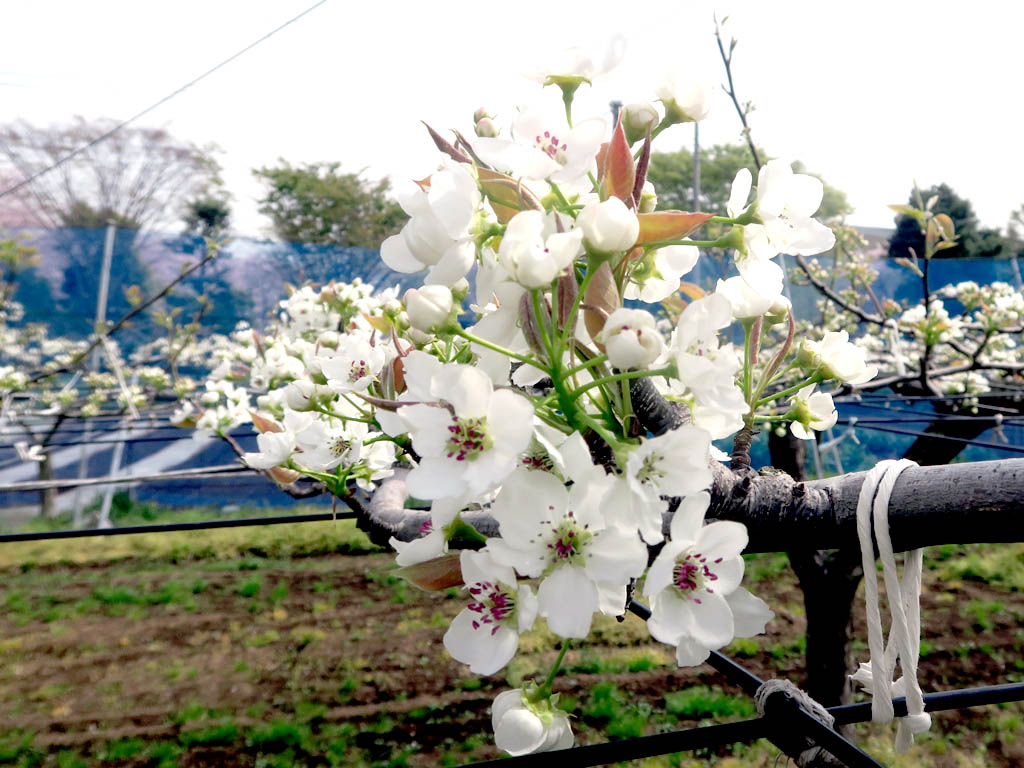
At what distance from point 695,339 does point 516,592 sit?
0.20m

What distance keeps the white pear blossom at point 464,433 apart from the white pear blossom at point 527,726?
0.55 feet

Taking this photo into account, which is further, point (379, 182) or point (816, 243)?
point (379, 182)

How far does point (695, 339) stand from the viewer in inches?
17.1

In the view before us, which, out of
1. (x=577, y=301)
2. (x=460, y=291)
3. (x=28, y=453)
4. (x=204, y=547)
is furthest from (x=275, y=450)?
(x=204, y=547)

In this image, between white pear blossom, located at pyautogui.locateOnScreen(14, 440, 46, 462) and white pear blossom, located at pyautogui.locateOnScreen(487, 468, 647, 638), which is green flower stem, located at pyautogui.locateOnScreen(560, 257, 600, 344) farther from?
white pear blossom, located at pyautogui.locateOnScreen(14, 440, 46, 462)

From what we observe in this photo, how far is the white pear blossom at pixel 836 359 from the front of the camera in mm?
513

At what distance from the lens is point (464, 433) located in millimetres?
390

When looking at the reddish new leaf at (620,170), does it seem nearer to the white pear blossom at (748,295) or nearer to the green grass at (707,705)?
the white pear blossom at (748,295)

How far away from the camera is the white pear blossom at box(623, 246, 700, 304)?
514 mm

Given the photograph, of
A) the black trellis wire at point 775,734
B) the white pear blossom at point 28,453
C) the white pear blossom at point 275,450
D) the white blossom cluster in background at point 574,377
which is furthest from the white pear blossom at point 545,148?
the white pear blossom at point 28,453

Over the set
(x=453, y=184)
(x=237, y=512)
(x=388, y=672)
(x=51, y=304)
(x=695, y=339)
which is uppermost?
(x=453, y=184)

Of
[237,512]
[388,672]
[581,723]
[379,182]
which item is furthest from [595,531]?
[379,182]

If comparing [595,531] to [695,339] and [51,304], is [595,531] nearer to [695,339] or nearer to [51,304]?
[695,339]

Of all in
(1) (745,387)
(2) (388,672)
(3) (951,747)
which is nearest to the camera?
(1) (745,387)
